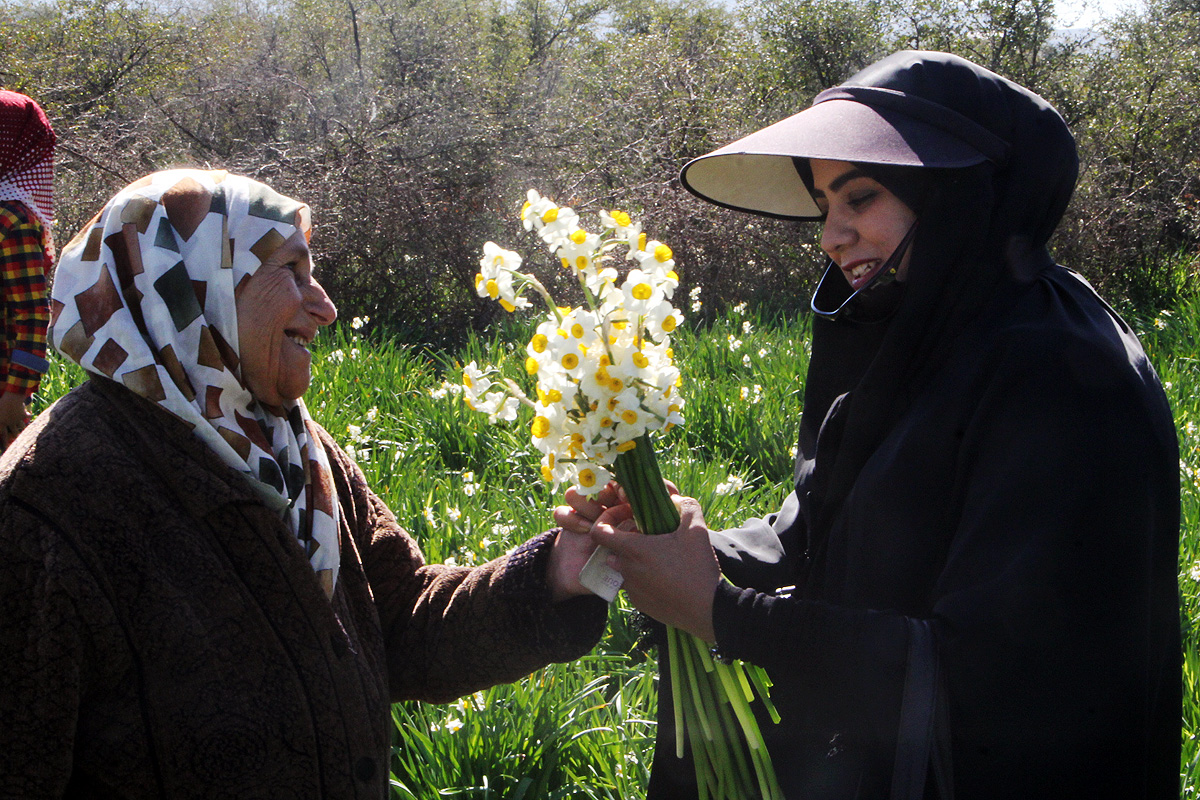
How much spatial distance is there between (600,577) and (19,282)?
272 cm

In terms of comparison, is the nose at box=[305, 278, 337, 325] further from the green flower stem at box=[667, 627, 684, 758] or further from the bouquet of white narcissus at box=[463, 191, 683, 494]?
the green flower stem at box=[667, 627, 684, 758]

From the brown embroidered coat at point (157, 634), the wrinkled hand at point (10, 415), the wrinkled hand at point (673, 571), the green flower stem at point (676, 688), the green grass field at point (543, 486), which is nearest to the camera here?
the brown embroidered coat at point (157, 634)

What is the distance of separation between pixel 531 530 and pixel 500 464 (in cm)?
107

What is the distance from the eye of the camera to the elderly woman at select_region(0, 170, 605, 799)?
1456 millimetres

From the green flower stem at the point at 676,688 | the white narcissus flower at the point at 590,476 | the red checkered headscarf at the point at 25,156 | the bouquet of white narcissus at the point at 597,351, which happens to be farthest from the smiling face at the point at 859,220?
the red checkered headscarf at the point at 25,156

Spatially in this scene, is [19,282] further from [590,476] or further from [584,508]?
[590,476]

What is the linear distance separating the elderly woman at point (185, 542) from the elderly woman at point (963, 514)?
573 mm

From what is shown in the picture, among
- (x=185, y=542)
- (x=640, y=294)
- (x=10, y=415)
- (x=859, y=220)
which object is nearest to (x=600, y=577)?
(x=640, y=294)

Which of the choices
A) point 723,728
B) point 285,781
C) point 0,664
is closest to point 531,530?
point 723,728

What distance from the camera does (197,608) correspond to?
1536mm

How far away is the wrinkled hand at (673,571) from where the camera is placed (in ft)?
5.88

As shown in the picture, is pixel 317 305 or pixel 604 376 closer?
pixel 604 376

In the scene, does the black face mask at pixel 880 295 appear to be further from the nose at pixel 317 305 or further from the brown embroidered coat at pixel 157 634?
the brown embroidered coat at pixel 157 634

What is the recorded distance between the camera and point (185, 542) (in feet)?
5.07
